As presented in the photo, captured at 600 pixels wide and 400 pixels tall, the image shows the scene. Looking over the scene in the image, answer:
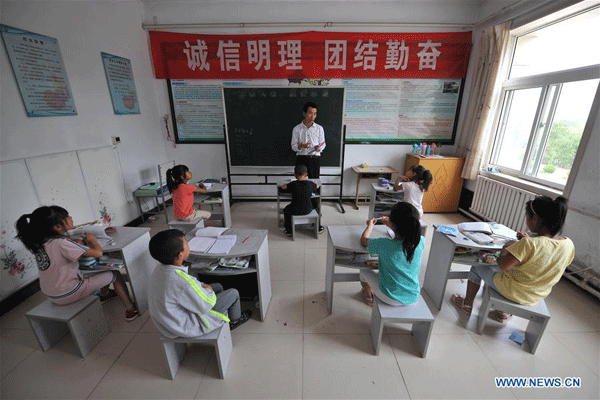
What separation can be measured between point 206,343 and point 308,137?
3.17 m

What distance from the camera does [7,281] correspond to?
2.13 metres

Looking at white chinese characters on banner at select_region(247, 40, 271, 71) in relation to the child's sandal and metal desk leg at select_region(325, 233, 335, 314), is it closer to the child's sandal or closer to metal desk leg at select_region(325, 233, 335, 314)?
metal desk leg at select_region(325, 233, 335, 314)

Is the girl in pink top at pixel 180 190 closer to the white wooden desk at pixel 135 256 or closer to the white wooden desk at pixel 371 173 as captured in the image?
the white wooden desk at pixel 135 256

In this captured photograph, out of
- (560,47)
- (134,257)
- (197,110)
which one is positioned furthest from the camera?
(197,110)

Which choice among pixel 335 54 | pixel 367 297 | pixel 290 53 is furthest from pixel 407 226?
pixel 290 53

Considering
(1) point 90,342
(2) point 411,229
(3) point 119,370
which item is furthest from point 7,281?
(2) point 411,229

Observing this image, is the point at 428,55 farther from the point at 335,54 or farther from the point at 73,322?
the point at 73,322

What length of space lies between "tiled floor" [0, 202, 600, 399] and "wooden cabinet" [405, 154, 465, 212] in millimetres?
2138

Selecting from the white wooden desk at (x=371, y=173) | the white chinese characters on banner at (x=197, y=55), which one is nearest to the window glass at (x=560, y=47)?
the white wooden desk at (x=371, y=173)

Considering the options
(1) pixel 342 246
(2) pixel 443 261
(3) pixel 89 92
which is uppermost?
(3) pixel 89 92

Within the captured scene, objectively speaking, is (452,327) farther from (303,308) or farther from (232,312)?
(232,312)

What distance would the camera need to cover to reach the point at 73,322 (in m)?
1.63

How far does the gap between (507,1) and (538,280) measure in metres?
3.77

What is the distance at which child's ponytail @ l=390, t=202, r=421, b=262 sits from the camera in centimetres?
146
